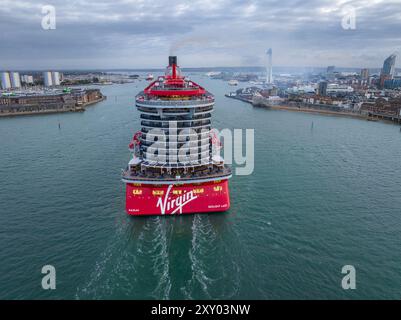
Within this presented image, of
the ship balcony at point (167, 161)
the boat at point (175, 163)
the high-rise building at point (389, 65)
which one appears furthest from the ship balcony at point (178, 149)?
the high-rise building at point (389, 65)

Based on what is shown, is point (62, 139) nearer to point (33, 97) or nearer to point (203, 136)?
point (203, 136)

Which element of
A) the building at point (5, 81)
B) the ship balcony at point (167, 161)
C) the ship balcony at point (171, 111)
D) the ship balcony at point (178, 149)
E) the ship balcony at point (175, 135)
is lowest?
the ship balcony at point (167, 161)

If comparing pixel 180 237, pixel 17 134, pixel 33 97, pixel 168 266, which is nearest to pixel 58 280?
pixel 168 266

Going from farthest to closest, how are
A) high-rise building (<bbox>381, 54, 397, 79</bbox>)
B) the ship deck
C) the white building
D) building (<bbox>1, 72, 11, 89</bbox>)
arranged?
high-rise building (<bbox>381, 54, 397, 79</bbox>) < building (<bbox>1, 72, 11, 89</bbox>) < the white building < the ship deck

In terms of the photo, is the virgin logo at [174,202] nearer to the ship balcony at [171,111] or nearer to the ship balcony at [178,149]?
the ship balcony at [178,149]

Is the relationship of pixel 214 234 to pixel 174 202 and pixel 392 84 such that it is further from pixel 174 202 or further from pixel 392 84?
pixel 392 84

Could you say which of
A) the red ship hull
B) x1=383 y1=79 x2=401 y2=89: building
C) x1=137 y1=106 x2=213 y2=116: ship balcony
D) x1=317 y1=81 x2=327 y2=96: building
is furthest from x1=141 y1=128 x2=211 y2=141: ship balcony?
x1=383 y1=79 x2=401 y2=89: building

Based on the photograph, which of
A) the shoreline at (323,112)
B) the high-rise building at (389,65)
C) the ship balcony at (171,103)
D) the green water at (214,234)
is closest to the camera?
the green water at (214,234)

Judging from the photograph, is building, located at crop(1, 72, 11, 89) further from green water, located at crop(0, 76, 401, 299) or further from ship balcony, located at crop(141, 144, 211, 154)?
ship balcony, located at crop(141, 144, 211, 154)

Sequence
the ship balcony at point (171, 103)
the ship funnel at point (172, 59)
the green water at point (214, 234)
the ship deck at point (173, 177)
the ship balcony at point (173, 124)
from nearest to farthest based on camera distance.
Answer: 1. the green water at point (214, 234)
2. the ship deck at point (173, 177)
3. the ship balcony at point (171, 103)
4. the ship balcony at point (173, 124)
5. the ship funnel at point (172, 59)
